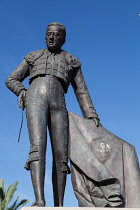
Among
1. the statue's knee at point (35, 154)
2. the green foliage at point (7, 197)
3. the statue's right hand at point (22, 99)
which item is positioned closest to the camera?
the statue's knee at point (35, 154)

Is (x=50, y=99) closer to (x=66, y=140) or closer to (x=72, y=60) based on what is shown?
(x=66, y=140)

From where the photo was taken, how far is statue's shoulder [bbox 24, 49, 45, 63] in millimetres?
8067

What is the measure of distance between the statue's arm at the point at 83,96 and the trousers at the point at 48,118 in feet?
1.63

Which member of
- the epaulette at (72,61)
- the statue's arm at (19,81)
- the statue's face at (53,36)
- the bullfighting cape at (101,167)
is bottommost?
the bullfighting cape at (101,167)

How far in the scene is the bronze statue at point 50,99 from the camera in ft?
23.4

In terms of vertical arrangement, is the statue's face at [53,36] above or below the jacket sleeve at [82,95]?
above

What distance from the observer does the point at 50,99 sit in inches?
300

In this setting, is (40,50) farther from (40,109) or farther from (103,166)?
(103,166)

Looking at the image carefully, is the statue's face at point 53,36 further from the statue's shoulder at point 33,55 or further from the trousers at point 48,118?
the trousers at point 48,118

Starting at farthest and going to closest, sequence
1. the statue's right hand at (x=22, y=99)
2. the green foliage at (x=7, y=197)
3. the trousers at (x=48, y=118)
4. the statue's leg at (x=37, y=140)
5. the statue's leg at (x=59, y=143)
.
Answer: the green foliage at (x=7, y=197), the statue's right hand at (x=22, y=99), the statue's leg at (x=59, y=143), the trousers at (x=48, y=118), the statue's leg at (x=37, y=140)

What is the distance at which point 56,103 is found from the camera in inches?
301

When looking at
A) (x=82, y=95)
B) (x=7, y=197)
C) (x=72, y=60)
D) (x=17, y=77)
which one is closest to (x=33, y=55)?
(x=17, y=77)

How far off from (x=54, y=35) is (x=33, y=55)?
0.54m

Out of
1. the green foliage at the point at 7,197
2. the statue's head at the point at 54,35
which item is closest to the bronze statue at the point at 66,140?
the statue's head at the point at 54,35
